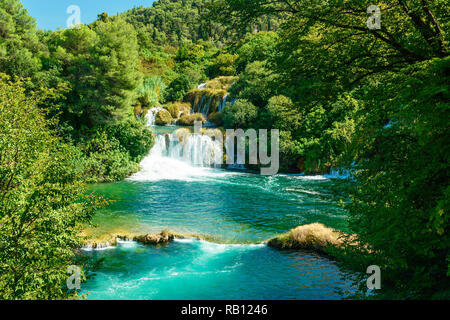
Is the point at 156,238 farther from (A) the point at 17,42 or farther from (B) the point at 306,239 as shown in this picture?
(A) the point at 17,42

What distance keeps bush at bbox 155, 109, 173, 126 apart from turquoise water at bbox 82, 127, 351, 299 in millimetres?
11055

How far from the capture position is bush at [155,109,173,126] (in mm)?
33312

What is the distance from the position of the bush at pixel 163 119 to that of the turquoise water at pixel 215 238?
11.1 m

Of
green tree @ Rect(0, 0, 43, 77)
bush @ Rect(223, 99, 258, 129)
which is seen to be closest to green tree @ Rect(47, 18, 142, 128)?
green tree @ Rect(0, 0, 43, 77)

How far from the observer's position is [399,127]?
5570 millimetres

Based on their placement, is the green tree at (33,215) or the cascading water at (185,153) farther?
the cascading water at (185,153)

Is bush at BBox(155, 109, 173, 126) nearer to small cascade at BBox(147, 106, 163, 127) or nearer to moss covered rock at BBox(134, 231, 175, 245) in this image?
small cascade at BBox(147, 106, 163, 127)

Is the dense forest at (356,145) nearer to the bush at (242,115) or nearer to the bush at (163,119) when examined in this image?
the bush at (242,115)

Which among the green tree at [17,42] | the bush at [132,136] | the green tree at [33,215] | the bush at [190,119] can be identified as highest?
the green tree at [17,42]

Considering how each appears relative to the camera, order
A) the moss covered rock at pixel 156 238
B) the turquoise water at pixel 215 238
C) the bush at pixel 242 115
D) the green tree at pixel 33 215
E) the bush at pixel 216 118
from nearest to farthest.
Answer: the green tree at pixel 33 215
the turquoise water at pixel 215 238
the moss covered rock at pixel 156 238
the bush at pixel 242 115
the bush at pixel 216 118

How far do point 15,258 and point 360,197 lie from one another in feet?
21.6

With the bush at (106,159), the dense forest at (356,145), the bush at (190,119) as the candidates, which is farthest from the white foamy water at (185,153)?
the dense forest at (356,145)

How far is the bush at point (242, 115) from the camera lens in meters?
28.1
